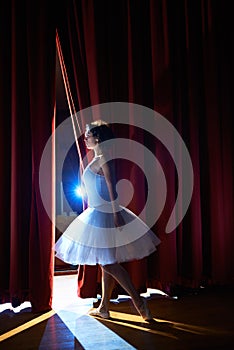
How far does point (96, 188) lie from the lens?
91.2 inches

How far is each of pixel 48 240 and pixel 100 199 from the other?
560mm

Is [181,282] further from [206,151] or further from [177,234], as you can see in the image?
[206,151]

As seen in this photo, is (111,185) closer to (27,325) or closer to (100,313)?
(100,313)

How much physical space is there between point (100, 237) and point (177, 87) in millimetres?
1411

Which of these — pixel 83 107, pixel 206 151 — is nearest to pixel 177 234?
pixel 206 151

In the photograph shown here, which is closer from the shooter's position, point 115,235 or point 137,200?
point 115,235

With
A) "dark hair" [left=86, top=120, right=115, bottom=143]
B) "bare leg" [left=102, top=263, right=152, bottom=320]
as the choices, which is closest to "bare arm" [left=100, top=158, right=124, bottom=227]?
"dark hair" [left=86, top=120, right=115, bottom=143]

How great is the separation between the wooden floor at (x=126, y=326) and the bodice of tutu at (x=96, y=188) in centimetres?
73

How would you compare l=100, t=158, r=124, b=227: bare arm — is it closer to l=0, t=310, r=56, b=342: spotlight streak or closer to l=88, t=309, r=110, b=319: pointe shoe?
l=88, t=309, r=110, b=319: pointe shoe

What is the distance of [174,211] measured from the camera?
289cm

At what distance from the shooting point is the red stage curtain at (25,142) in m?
2.61

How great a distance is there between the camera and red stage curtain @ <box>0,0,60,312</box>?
103 inches

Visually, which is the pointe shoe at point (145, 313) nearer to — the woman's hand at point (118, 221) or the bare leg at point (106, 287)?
the bare leg at point (106, 287)

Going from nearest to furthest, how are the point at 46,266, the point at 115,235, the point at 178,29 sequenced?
the point at 115,235
the point at 46,266
the point at 178,29
